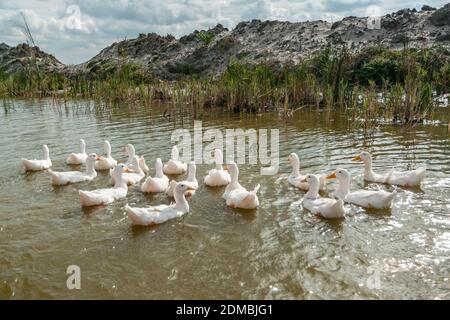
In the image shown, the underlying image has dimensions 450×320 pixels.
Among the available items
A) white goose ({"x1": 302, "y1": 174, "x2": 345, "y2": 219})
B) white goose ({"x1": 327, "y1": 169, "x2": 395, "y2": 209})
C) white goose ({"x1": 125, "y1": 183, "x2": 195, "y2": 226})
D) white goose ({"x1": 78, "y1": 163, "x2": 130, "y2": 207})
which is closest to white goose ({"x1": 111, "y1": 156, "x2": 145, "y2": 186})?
white goose ({"x1": 78, "y1": 163, "x2": 130, "y2": 207})

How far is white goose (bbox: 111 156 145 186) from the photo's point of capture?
9711 millimetres

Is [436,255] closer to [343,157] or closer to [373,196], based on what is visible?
[373,196]

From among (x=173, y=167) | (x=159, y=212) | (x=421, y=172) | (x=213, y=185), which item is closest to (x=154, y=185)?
(x=213, y=185)

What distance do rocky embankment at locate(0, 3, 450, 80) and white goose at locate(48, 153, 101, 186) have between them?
52.8 ft

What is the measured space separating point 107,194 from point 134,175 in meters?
1.47

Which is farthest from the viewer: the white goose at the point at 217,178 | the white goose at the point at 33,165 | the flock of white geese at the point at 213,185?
the white goose at the point at 33,165

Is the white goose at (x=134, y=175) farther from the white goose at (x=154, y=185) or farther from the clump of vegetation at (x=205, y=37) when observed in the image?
the clump of vegetation at (x=205, y=37)

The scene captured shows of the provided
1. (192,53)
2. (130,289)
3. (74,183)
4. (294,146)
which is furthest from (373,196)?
(192,53)

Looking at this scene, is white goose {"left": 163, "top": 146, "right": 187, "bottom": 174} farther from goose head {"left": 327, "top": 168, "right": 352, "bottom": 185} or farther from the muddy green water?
goose head {"left": 327, "top": 168, "right": 352, "bottom": 185}

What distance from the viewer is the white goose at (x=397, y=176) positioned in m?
8.66

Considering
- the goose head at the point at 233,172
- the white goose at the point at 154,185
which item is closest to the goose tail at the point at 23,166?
the white goose at the point at 154,185

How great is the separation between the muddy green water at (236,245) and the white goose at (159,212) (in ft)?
0.58

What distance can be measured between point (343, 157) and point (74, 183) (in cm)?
658
